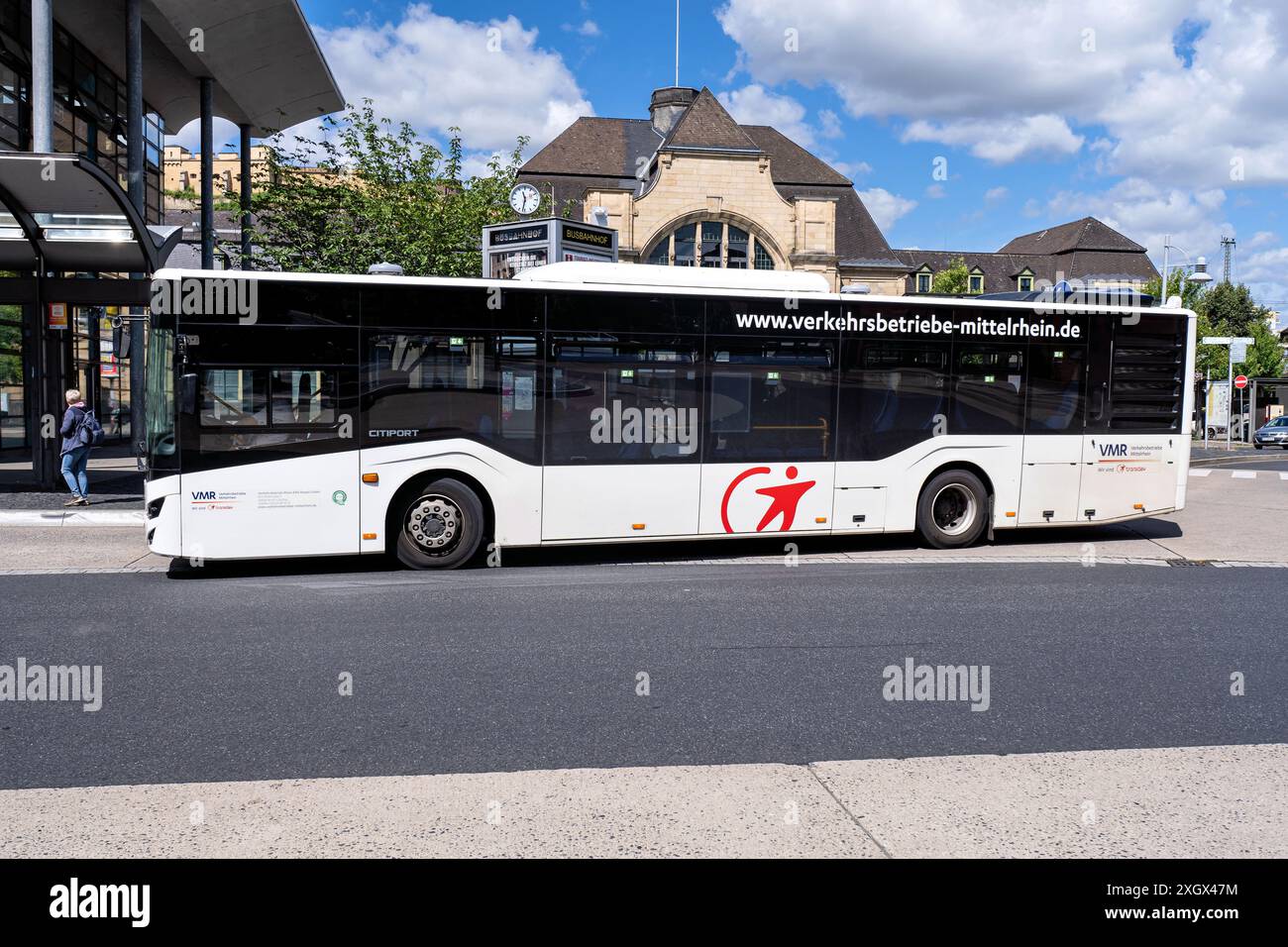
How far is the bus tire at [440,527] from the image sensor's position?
35.1 feet

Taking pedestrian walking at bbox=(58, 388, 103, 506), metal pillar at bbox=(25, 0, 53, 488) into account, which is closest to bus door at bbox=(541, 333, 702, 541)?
pedestrian walking at bbox=(58, 388, 103, 506)

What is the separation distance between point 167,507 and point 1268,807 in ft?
29.4

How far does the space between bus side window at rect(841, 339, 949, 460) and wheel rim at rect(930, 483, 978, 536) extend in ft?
2.68

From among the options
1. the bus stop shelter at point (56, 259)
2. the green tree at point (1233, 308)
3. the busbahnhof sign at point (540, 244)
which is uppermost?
the green tree at point (1233, 308)

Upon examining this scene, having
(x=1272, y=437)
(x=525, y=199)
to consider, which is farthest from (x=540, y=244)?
(x=1272, y=437)

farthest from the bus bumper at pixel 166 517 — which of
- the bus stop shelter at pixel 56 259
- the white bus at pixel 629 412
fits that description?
the bus stop shelter at pixel 56 259

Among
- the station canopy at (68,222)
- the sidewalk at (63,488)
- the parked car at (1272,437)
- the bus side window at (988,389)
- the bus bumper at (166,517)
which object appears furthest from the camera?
the parked car at (1272,437)

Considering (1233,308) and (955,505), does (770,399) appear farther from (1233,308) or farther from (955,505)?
(1233,308)

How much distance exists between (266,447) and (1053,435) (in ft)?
29.2

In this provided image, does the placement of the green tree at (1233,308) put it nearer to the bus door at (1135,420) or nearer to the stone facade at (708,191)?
the stone facade at (708,191)

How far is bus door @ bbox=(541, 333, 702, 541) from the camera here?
36.3 ft

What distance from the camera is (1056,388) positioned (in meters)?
13.0

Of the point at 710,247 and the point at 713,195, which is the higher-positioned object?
the point at 713,195

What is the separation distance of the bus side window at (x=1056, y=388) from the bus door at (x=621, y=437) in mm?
4277
